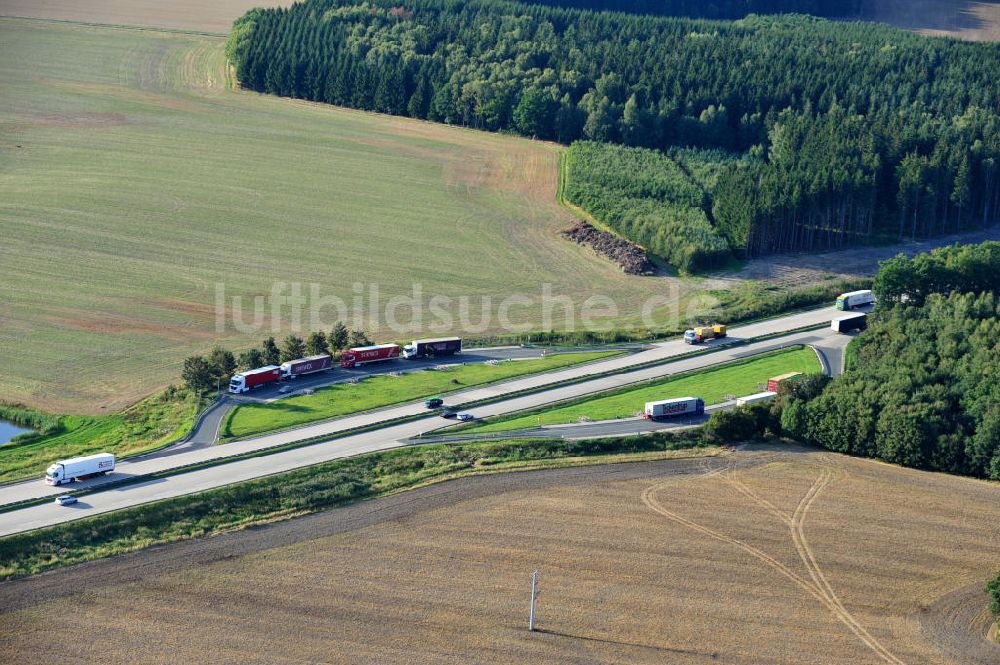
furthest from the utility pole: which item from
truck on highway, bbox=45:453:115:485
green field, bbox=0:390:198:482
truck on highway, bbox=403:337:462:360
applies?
truck on highway, bbox=403:337:462:360

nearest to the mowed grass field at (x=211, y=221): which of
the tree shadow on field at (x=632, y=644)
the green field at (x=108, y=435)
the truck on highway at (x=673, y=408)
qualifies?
the green field at (x=108, y=435)

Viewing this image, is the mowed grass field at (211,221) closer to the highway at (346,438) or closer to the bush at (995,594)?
the highway at (346,438)

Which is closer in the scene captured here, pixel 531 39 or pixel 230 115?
pixel 230 115

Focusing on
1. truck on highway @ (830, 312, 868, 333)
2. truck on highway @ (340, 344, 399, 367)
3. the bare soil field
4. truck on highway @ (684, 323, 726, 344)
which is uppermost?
truck on highway @ (830, 312, 868, 333)

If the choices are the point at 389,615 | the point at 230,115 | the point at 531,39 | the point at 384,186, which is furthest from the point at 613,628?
the point at 531,39

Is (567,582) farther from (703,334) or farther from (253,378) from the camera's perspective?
(703,334)

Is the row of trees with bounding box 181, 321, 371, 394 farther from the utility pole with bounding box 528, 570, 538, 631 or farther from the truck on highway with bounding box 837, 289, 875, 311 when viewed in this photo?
the truck on highway with bounding box 837, 289, 875, 311

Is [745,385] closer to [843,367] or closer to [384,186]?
[843,367]

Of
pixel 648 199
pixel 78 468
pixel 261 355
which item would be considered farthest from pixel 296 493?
pixel 648 199
